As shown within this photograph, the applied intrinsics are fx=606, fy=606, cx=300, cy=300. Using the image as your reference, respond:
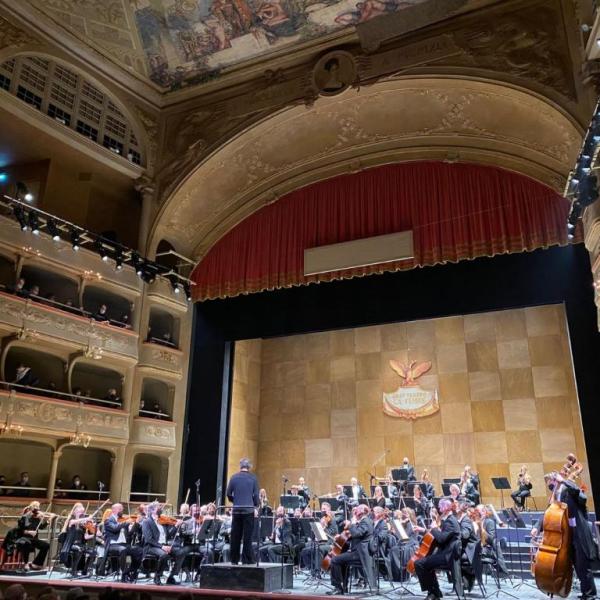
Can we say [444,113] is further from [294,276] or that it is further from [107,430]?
[107,430]

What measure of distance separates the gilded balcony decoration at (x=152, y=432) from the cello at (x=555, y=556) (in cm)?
1002

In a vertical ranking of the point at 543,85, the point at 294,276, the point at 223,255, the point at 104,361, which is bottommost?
the point at 104,361

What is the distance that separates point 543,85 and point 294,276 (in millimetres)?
6787

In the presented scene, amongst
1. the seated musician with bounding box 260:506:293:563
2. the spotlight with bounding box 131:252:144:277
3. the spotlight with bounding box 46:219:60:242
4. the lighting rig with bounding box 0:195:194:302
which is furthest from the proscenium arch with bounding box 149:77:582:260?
the seated musician with bounding box 260:506:293:563

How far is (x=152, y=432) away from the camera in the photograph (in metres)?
14.5

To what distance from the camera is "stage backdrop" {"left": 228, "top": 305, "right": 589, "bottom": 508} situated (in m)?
16.1

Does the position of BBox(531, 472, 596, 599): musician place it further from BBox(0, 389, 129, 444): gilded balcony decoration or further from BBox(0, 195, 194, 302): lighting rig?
BBox(0, 195, 194, 302): lighting rig

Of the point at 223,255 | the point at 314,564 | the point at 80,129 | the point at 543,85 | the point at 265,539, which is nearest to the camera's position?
the point at 314,564

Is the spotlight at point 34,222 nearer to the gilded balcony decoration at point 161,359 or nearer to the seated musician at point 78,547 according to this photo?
the gilded balcony decoration at point 161,359

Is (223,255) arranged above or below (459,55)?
below

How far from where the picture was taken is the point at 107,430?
1363 cm

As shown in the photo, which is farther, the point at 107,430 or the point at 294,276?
the point at 294,276

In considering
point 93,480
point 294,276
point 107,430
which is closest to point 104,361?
point 107,430

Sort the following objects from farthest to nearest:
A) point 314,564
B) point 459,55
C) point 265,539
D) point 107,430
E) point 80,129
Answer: point 80,129, point 107,430, point 459,55, point 265,539, point 314,564
